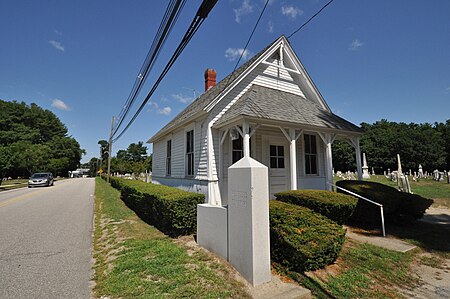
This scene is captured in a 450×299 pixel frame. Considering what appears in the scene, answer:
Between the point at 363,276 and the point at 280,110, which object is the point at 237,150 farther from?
the point at 363,276

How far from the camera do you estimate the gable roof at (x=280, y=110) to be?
25.1 feet

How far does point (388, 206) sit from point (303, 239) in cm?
450

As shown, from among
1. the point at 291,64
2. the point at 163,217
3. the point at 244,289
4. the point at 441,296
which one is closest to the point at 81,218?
the point at 163,217


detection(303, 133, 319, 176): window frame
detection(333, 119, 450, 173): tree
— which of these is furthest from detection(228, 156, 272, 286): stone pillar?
detection(333, 119, 450, 173): tree

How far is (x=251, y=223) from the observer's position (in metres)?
3.57

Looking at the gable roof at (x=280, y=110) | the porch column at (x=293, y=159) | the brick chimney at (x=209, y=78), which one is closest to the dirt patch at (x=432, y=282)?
the porch column at (x=293, y=159)

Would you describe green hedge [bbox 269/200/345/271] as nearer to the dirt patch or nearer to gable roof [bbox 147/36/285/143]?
the dirt patch

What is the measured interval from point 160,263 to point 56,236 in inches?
165

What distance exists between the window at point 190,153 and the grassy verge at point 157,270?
4.21m

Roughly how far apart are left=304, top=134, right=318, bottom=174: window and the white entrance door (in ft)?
3.81

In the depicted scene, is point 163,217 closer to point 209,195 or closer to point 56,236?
point 209,195

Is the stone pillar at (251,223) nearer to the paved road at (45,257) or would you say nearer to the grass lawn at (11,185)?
the paved road at (45,257)

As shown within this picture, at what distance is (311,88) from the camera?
37.2 feet

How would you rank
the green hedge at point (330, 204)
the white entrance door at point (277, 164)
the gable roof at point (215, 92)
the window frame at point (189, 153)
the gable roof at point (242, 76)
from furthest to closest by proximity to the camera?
the window frame at point (189, 153) < the white entrance door at point (277, 164) < the gable roof at point (215, 92) < the gable roof at point (242, 76) < the green hedge at point (330, 204)
